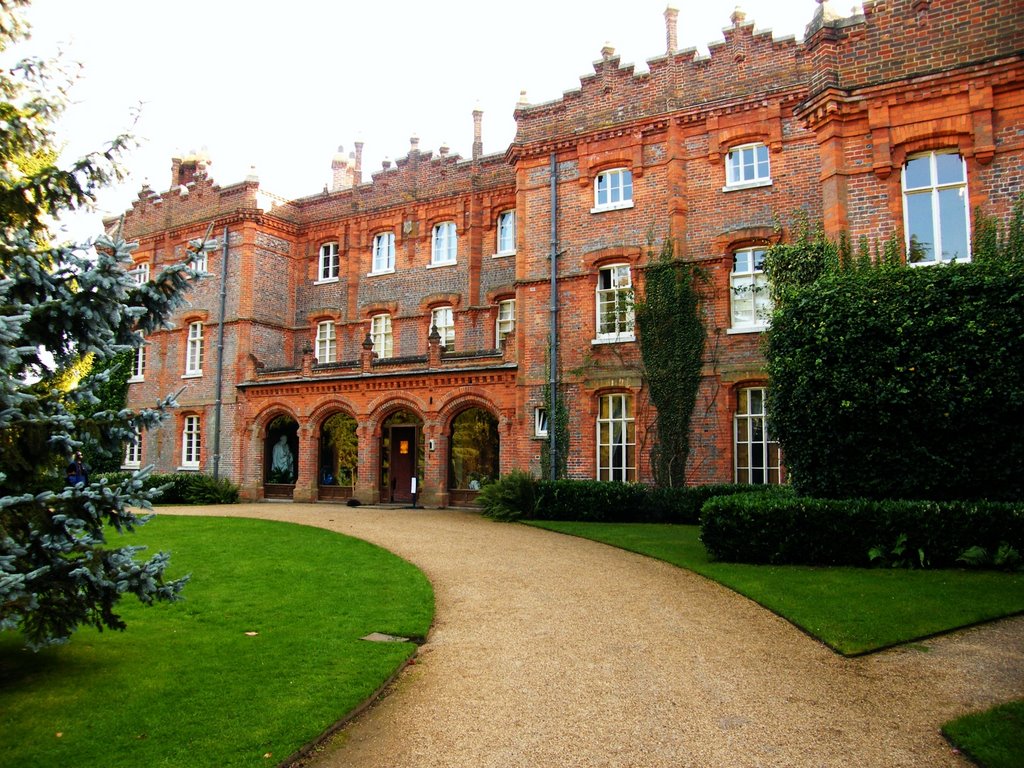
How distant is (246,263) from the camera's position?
2700cm

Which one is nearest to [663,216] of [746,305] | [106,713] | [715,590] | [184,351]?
[746,305]

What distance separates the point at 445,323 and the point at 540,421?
729 cm

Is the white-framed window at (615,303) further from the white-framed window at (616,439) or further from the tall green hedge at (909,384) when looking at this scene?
Answer: the tall green hedge at (909,384)

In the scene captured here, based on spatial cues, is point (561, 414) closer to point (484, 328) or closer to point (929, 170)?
point (484, 328)

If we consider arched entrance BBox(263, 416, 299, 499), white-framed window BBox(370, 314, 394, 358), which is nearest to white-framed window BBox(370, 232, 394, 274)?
white-framed window BBox(370, 314, 394, 358)

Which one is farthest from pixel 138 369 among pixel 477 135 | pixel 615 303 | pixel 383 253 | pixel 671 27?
pixel 671 27

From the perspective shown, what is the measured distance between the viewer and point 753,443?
17.7 metres

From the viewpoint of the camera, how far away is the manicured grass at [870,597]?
739 centimetres

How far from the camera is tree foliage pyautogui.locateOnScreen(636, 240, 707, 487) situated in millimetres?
18094

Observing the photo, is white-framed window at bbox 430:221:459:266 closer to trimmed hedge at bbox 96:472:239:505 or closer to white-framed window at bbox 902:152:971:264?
trimmed hedge at bbox 96:472:239:505

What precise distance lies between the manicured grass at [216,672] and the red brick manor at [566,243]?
3.66 metres

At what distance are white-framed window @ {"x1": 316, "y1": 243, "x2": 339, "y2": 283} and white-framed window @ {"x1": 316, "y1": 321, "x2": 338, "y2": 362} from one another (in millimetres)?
1791

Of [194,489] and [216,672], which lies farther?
[194,489]

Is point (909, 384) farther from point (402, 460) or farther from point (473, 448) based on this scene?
point (402, 460)
